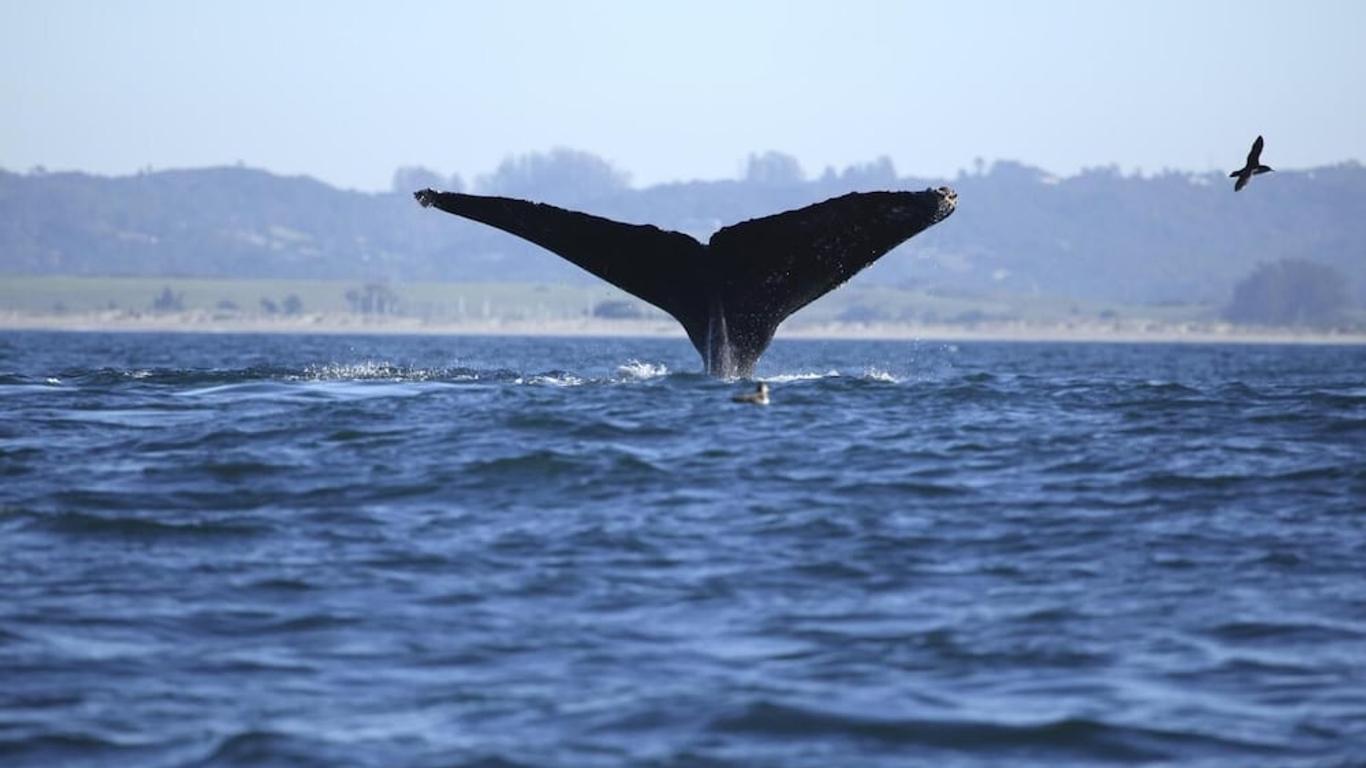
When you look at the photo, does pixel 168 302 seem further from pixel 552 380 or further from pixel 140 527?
pixel 140 527

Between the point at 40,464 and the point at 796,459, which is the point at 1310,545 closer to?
the point at 796,459

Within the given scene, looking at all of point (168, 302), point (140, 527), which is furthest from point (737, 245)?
point (168, 302)

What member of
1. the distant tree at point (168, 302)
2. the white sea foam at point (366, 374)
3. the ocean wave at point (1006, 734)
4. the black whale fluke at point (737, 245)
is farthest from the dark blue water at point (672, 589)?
the distant tree at point (168, 302)

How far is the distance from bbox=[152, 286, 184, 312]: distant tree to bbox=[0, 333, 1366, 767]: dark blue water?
17632 cm

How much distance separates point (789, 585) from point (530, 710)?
8.51 ft

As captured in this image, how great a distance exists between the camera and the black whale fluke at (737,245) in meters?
17.5

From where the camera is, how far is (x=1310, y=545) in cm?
1246

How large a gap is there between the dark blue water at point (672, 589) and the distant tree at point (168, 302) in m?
176

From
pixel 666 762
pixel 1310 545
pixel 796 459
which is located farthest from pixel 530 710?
pixel 796 459

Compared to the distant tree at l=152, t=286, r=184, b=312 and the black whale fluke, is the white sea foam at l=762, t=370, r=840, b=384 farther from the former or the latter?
the distant tree at l=152, t=286, r=184, b=312

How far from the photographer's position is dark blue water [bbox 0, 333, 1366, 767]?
866cm

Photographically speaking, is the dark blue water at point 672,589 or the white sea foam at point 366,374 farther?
the white sea foam at point 366,374

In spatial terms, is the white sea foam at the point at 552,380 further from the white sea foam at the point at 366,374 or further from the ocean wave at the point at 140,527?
the ocean wave at the point at 140,527

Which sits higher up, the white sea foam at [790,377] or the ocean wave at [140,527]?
the white sea foam at [790,377]
